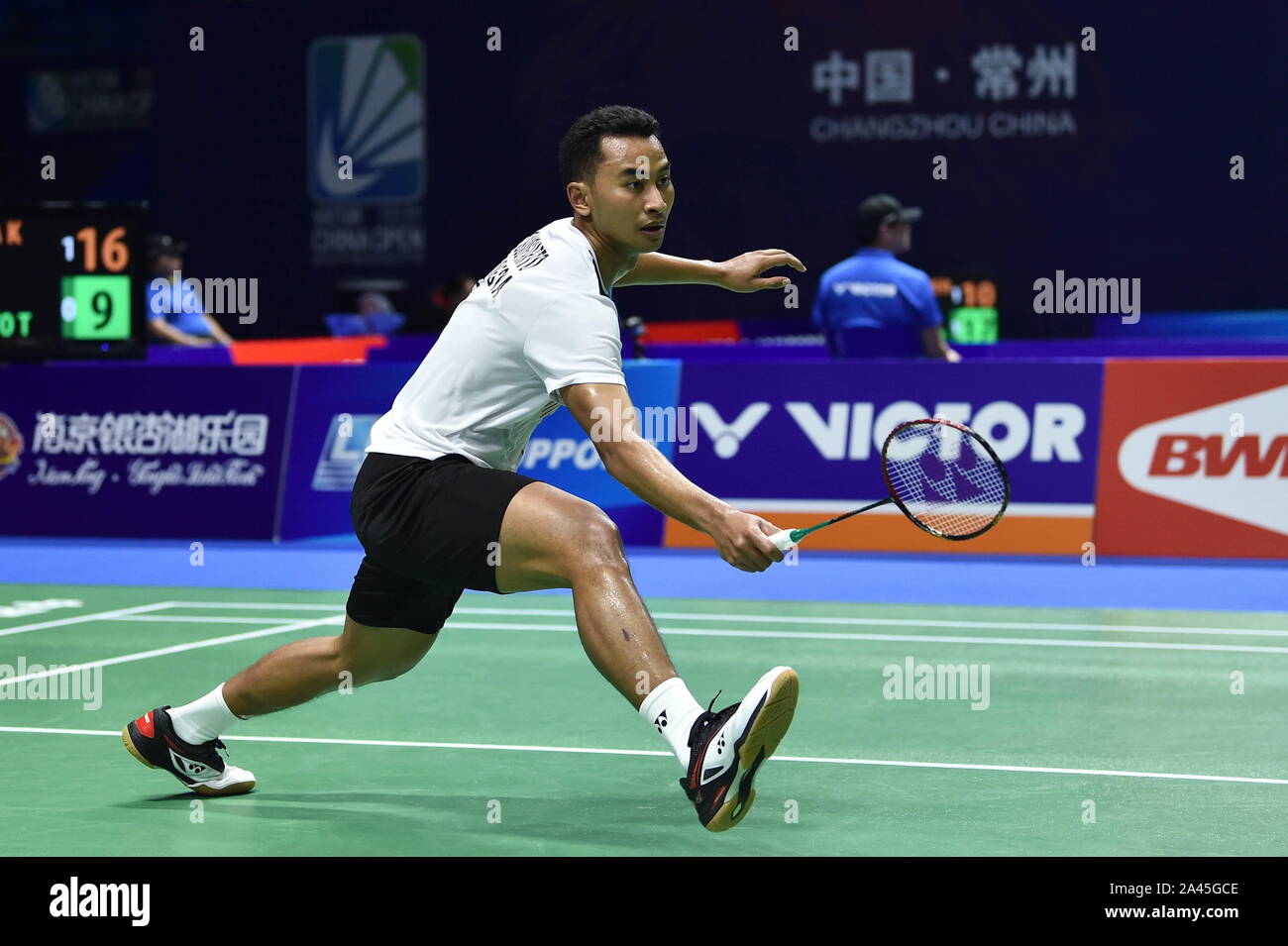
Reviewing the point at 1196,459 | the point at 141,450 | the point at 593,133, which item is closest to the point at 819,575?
the point at 1196,459

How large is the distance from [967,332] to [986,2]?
3.74m

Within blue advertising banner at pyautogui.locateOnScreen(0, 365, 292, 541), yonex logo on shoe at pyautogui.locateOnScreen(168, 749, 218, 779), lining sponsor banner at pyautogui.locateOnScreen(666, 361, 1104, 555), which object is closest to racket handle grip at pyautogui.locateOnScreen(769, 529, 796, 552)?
yonex logo on shoe at pyautogui.locateOnScreen(168, 749, 218, 779)

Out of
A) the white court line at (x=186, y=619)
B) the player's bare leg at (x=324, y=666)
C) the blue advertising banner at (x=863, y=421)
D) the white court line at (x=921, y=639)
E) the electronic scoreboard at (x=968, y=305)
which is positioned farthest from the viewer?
the electronic scoreboard at (x=968, y=305)

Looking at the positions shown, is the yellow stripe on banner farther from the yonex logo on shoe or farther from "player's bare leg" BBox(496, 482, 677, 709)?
"player's bare leg" BBox(496, 482, 677, 709)

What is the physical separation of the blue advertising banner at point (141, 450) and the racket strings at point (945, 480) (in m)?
5.03

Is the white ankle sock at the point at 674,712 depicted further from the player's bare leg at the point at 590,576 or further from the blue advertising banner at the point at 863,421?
the blue advertising banner at the point at 863,421

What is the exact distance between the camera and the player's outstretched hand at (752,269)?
480cm

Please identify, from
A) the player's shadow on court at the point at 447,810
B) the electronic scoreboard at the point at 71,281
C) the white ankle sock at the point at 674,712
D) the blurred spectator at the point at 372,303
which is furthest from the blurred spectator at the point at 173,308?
the white ankle sock at the point at 674,712

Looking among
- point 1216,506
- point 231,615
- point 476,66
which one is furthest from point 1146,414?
point 476,66

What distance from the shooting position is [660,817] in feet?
14.2

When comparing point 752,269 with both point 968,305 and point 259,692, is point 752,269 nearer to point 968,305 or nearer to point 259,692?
point 259,692

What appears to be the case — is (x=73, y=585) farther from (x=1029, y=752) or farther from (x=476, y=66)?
(x=476, y=66)

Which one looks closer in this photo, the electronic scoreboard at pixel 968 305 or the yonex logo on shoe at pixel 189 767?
the yonex logo on shoe at pixel 189 767

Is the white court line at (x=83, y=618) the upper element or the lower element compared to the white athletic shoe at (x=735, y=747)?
lower
